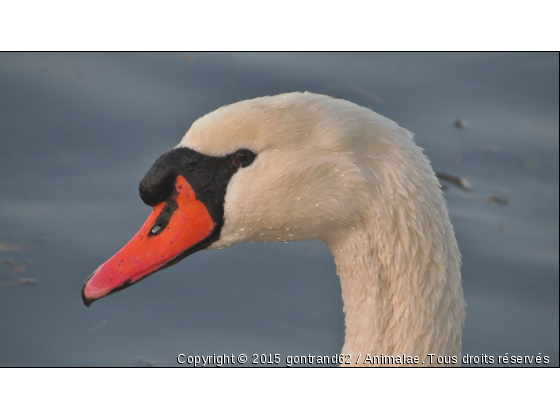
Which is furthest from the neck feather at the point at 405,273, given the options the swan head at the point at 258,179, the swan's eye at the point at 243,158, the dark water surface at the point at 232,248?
the dark water surface at the point at 232,248

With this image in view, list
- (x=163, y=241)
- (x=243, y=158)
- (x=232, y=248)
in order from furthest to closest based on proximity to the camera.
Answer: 1. (x=232, y=248)
2. (x=163, y=241)
3. (x=243, y=158)

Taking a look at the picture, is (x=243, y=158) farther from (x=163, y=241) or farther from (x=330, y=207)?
(x=163, y=241)

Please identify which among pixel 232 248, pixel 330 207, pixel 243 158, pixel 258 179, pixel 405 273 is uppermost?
pixel 243 158

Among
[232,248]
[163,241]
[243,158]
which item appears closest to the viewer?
[243,158]

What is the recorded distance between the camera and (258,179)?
4.02 meters

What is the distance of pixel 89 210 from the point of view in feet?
24.9

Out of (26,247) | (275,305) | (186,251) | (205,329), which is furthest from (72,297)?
(186,251)

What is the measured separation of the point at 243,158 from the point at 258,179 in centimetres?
12

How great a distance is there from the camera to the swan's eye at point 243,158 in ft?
13.1

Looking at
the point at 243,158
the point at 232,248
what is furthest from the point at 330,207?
the point at 232,248

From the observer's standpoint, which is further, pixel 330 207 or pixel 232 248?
pixel 232 248

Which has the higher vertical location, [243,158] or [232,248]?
[243,158]

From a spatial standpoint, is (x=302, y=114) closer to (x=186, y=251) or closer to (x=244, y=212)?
(x=244, y=212)
